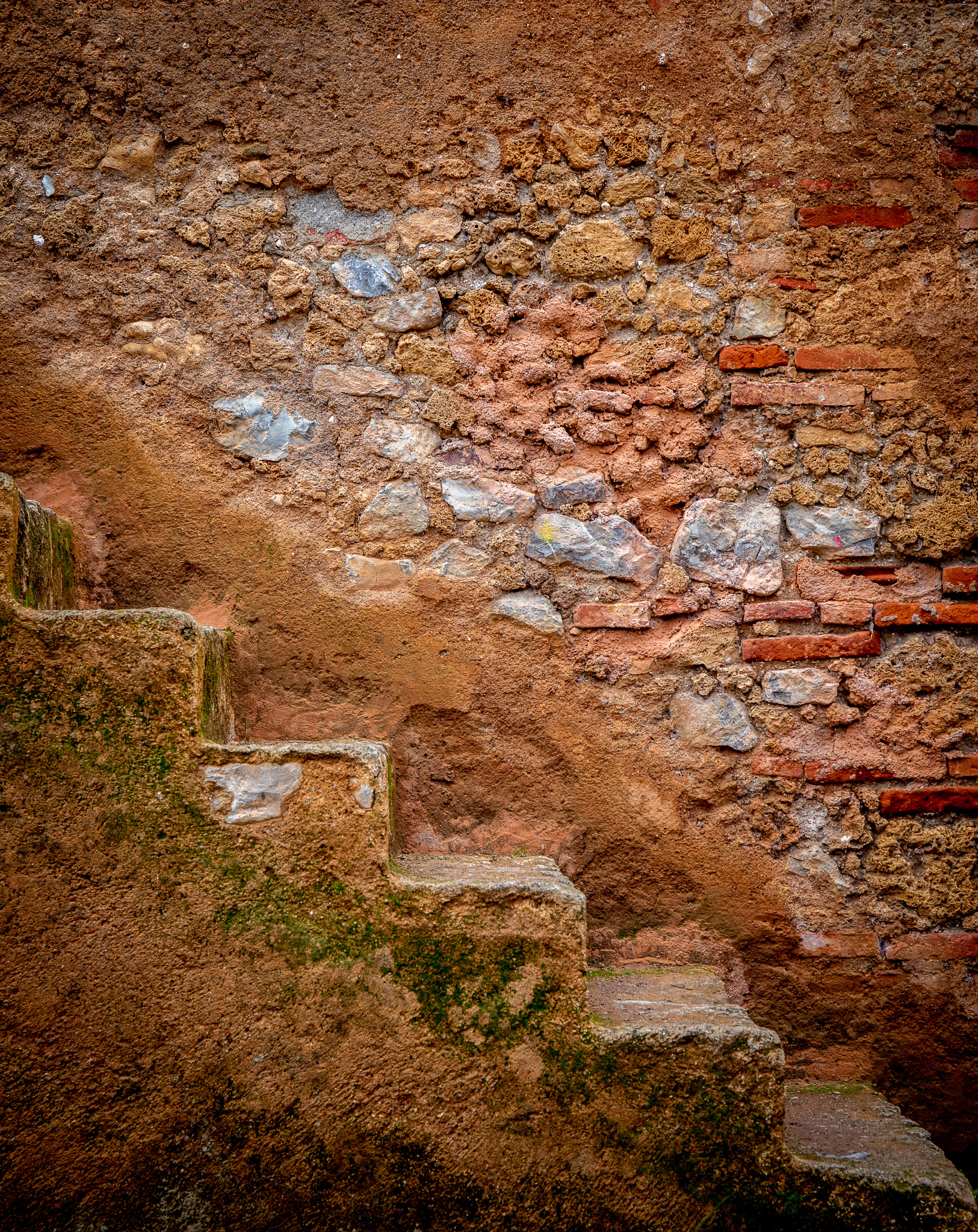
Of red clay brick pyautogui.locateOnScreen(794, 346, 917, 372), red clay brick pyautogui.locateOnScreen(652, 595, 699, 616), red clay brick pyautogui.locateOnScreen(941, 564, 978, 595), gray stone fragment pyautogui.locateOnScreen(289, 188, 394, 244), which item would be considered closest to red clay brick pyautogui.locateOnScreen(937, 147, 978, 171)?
red clay brick pyautogui.locateOnScreen(794, 346, 917, 372)

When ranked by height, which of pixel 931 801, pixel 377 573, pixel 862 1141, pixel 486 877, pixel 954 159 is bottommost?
pixel 862 1141

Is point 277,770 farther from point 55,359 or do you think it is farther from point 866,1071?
point 866,1071

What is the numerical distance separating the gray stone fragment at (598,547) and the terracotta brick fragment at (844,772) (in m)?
0.59

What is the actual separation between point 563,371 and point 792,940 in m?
1.45

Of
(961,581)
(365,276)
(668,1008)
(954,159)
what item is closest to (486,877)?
(668,1008)

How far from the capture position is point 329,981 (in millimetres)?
1523

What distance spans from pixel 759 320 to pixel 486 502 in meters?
0.80

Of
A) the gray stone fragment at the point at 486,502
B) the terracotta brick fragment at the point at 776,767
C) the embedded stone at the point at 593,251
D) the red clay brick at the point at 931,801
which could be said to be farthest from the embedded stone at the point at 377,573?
the red clay brick at the point at 931,801

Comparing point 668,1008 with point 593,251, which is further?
point 593,251

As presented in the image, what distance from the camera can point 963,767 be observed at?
1.95 metres

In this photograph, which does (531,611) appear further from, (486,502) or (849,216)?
(849,216)

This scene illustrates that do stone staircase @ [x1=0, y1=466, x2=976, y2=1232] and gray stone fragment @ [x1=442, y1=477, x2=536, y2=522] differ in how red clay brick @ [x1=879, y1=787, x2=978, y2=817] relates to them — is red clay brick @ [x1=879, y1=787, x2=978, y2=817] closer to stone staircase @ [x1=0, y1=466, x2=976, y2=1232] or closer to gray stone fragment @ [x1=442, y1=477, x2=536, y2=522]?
stone staircase @ [x1=0, y1=466, x2=976, y2=1232]

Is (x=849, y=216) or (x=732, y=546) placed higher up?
(x=849, y=216)

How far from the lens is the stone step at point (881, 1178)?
4.75ft
